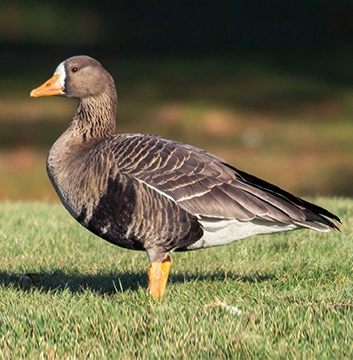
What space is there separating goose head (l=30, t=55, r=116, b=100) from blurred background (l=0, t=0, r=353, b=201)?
8.02 metres

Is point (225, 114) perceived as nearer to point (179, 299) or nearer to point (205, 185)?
point (205, 185)

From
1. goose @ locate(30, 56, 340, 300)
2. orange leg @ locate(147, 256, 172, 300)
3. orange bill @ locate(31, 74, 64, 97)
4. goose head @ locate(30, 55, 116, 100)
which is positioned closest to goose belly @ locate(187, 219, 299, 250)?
goose @ locate(30, 56, 340, 300)

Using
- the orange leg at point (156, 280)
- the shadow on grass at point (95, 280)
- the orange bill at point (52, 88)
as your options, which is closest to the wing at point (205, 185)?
the orange leg at point (156, 280)

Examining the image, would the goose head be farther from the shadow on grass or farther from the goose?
the shadow on grass

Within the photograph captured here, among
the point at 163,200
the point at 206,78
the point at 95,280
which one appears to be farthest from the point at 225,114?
the point at 163,200

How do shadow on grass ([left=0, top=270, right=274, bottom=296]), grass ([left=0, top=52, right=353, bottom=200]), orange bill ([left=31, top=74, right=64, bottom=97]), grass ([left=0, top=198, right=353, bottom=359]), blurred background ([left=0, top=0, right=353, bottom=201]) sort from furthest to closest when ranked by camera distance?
1. blurred background ([left=0, top=0, right=353, bottom=201])
2. grass ([left=0, top=52, right=353, bottom=200])
3. orange bill ([left=31, top=74, right=64, bottom=97])
4. shadow on grass ([left=0, top=270, right=274, bottom=296])
5. grass ([left=0, top=198, right=353, bottom=359])

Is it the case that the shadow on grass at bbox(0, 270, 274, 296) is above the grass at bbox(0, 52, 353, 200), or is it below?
above

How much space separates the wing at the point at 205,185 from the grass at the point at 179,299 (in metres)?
0.54

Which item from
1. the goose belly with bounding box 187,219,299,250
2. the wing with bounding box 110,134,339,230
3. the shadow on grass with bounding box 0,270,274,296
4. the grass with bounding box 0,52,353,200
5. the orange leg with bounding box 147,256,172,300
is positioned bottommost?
the grass with bounding box 0,52,353,200

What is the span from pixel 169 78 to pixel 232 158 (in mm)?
9479

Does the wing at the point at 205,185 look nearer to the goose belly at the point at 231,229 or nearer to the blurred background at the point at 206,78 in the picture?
the goose belly at the point at 231,229

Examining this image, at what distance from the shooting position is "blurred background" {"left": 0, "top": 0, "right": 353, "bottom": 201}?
57.3 feet

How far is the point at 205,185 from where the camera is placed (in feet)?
18.0

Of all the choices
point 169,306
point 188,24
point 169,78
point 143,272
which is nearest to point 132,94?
point 169,78
